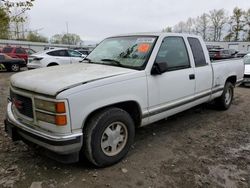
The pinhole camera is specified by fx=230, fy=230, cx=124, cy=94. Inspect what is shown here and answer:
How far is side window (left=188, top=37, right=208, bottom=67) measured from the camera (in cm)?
445

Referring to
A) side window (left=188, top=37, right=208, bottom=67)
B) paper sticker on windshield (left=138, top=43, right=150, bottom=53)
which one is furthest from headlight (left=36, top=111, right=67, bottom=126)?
side window (left=188, top=37, right=208, bottom=67)

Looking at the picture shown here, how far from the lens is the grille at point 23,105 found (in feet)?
9.41

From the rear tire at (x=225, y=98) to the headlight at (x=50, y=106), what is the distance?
173 inches

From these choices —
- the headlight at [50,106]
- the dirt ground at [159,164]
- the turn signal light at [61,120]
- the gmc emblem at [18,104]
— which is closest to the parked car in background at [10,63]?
the dirt ground at [159,164]

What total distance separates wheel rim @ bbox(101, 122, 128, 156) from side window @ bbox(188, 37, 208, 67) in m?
2.11

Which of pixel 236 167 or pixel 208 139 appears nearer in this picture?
pixel 236 167

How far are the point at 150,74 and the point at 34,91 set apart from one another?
1627 millimetres

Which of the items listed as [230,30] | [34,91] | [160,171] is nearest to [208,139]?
[160,171]

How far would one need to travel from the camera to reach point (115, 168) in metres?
3.15

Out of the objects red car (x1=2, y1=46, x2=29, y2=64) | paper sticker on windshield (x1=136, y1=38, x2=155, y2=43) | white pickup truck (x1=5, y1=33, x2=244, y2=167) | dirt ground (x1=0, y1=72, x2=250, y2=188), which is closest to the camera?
white pickup truck (x1=5, y1=33, x2=244, y2=167)

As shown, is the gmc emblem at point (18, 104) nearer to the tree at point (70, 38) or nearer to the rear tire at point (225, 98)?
the rear tire at point (225, 98)

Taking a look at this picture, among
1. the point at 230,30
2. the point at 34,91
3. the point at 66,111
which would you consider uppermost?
the point at 230,30

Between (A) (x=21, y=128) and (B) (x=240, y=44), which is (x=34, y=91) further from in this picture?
(B) (x=240, y=44)

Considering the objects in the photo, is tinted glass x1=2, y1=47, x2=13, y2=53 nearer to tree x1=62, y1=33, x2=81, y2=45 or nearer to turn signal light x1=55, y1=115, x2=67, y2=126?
turn signal light x1=55, y1=115, x2=67, y2=126
